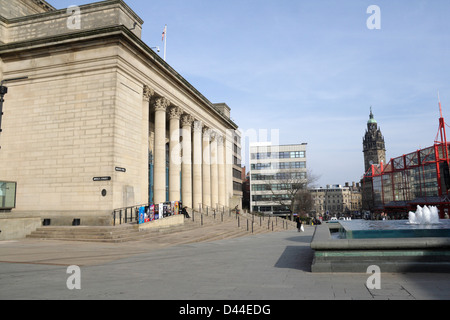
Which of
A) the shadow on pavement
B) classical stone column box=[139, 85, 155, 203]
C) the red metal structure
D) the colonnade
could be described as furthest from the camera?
the red metal structure

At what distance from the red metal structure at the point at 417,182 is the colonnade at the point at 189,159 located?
4062 cm

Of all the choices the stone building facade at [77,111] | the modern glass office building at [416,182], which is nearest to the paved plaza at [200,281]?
the stone building facade at [77,111]

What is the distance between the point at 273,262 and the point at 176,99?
25.0m

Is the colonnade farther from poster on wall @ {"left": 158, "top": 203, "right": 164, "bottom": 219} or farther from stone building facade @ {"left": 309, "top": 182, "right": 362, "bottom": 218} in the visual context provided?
stone building facade @ {"left": 309, "top": 182, "right": 362, "bottom": 218}

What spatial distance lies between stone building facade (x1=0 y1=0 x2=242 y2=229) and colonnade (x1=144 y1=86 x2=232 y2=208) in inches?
71.7

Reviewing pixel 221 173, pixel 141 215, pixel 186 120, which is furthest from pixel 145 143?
pixel 221 173

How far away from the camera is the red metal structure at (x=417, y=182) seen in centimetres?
7244

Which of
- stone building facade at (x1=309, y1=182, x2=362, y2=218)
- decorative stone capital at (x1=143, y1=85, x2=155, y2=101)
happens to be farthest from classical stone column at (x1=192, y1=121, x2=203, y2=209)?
stone building facade at (x1=309, y1=182, x2=362, y2=218)

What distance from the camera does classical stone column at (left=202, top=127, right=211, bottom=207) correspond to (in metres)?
40.4

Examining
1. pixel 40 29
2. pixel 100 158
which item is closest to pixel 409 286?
pixel 100 158

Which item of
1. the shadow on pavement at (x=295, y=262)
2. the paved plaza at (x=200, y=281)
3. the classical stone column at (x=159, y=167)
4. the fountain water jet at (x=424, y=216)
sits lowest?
the shadow on pavement at (x=295, y=262)

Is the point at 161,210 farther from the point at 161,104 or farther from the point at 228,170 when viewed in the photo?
the point at 228,170

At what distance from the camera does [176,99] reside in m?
32.9

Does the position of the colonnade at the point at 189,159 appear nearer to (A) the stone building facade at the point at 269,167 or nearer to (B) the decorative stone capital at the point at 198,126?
(B) the decorative stone capital at the point at 198,126
